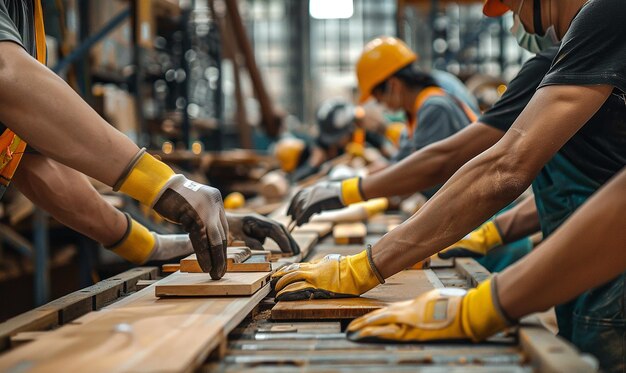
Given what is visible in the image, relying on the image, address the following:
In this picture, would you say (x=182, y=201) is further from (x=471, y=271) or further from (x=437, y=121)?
(x=437, y=121)

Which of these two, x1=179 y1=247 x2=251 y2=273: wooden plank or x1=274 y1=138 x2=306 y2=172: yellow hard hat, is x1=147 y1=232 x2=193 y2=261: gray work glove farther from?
x1=274 y1=138 x2=306 y2=172: yellow hard hat

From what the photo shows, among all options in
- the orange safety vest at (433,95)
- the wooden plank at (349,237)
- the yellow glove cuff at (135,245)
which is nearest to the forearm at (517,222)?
the wooden plank at (349,237)

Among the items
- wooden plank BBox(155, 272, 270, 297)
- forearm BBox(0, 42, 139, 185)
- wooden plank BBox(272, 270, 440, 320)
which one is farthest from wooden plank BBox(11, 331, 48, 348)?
wooden plank BBox(272, 270, 440, 320)

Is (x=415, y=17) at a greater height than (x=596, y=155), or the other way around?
(x=415, y=17)

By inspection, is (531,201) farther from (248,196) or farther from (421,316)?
(248,196)

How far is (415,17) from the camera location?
22.7 metres

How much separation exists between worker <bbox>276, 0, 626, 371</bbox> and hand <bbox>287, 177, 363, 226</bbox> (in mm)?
1236

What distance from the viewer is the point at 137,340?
184 centimetres

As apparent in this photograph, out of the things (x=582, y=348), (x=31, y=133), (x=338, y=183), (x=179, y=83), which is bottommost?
(x=582, y=348)

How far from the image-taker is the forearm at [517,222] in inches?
151

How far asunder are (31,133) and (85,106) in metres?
0.19

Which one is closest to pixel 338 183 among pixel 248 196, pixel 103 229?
pixel 103 229

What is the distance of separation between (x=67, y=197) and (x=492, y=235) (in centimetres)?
209

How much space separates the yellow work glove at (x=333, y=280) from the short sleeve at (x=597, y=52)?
2.79 feet
